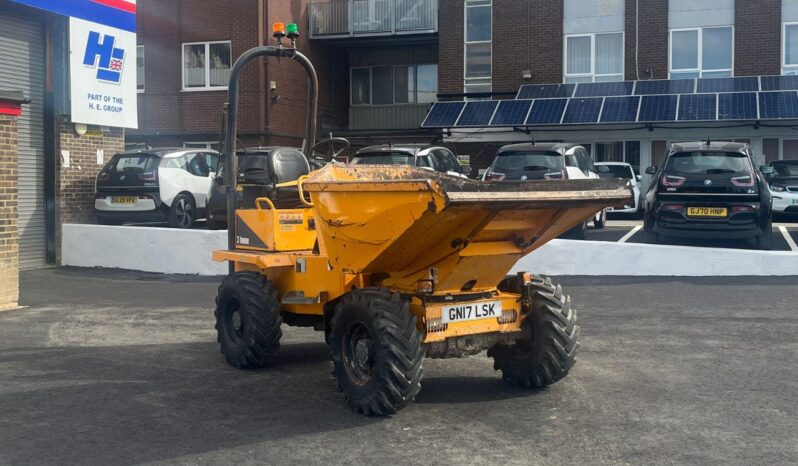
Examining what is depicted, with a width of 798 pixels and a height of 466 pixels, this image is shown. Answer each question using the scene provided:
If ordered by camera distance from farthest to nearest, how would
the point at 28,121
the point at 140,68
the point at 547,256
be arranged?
the point at 140,68
the point at 28,121
the point at 547,256

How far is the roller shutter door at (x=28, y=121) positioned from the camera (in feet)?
53.5

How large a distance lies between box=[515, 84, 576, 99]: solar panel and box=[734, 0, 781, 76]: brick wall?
4.90 m

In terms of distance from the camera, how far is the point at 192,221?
18703mm

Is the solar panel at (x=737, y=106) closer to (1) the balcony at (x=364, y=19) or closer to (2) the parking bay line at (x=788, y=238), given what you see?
(2) the parking bay line at (x=788, y=238)

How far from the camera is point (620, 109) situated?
2538 centimetres

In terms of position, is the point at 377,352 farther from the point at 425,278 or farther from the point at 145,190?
the point at 145,190

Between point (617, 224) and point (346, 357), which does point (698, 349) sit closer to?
point (346, 357)

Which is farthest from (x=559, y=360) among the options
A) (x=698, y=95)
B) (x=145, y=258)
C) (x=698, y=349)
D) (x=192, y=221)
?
(x=698, y=95)

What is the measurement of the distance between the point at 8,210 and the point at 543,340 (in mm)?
8153

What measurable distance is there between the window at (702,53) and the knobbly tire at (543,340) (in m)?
22.7

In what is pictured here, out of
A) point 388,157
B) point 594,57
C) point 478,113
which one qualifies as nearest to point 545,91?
point 594,57

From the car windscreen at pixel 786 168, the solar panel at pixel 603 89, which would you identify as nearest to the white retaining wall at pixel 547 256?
the car windscreen at pixel 786 168

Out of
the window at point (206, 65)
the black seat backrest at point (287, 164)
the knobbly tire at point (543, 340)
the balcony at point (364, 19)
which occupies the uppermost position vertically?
the balcony at point (364, 19)

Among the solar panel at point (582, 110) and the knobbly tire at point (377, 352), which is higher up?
the solar panel at point (582, 110)
